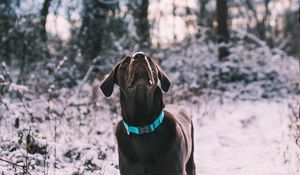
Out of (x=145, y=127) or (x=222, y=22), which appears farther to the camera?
(x=222, y=22)

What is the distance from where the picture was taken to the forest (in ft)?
21.2

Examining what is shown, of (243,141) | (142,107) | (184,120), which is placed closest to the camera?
(142,107)

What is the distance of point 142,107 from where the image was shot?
456 cm

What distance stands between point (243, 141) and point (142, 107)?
4.61m

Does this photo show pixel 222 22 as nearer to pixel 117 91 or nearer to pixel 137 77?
pixel 117 91

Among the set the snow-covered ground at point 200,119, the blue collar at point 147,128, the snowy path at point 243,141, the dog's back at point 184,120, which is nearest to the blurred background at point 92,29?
the snow-covered ground at point 200,119

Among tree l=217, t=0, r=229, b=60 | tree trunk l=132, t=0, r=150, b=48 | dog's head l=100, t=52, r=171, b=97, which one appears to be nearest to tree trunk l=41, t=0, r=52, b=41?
tree trunk l=132, t=0, r=150, b=48

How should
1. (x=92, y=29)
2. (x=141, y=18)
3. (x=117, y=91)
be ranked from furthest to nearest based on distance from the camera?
(x=141, y=18) < (x=92, y=29) < (x=117, y=91)

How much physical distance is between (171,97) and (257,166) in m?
4.60

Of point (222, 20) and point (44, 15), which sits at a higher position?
point (44, 15)

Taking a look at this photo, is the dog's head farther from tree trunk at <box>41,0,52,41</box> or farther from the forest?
tree trunk at <box>41,0,52,41</box>

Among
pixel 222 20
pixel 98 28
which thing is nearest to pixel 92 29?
pixel 98 28

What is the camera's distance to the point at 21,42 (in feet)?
42.7

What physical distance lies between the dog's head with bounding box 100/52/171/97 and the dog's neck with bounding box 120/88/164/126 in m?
0.05
